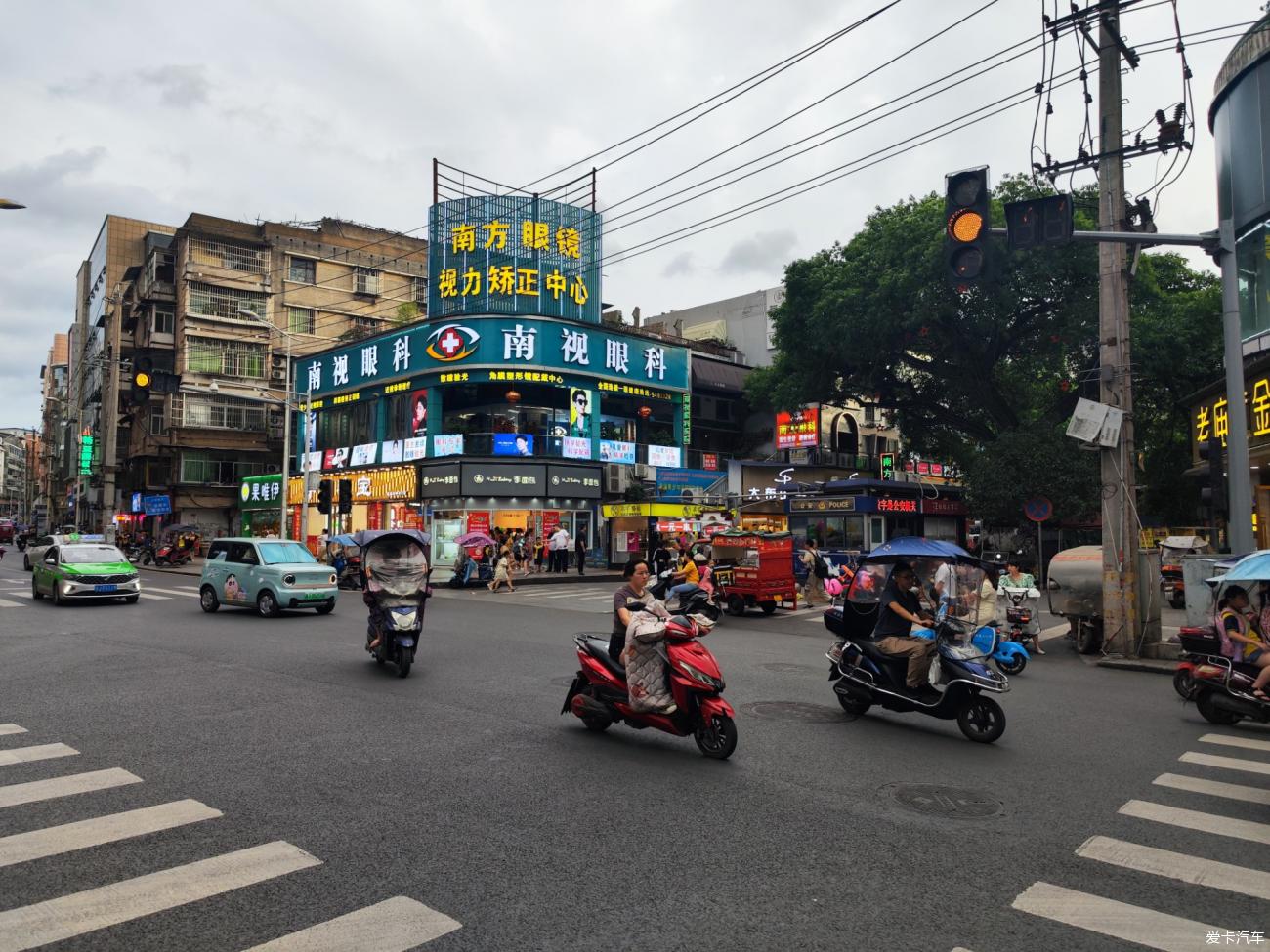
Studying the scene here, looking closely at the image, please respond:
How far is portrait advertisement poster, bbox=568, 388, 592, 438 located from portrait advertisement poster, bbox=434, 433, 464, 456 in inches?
199

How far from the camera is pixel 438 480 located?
3647cm

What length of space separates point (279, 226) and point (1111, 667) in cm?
5729

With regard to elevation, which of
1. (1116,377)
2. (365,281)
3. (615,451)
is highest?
(365,281)

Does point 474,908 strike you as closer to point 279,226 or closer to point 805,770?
point 805,770

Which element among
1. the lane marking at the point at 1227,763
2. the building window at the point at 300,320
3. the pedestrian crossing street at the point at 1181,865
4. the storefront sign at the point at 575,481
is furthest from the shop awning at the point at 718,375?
the pedestrian crossing street at the point at 1181,865

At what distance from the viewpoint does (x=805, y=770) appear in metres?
6.82

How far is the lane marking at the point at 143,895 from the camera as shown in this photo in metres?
3.95

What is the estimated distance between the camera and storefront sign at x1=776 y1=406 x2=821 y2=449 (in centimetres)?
4384

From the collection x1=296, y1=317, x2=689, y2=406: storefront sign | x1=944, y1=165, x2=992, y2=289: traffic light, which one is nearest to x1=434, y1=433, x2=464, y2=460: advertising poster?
x1=296, y1=317, x2=689, y2=406: storefront sign

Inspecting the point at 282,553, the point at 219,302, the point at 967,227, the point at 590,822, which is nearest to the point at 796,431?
the point at 282,553

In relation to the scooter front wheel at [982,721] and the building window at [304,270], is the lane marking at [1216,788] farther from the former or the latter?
the building window at [304,270]

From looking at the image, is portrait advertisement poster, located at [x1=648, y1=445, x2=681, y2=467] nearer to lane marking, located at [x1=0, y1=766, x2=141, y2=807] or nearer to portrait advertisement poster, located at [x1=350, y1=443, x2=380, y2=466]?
portrait advertisement poster, located at [x1=350, y1=443, x2=380, y2=466]

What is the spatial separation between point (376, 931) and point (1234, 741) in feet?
26.6

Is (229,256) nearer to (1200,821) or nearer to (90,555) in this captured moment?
(90,555)
